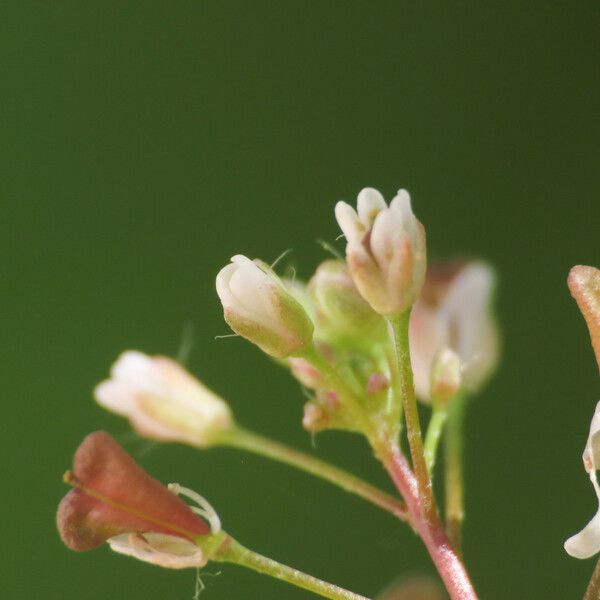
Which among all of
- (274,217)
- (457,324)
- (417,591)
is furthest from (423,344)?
(274,217)

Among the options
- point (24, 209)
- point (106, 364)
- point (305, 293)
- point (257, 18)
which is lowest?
point (305, 293)

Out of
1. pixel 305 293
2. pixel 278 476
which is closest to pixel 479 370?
pixel 305 293

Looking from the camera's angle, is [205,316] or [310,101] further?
[310,101]

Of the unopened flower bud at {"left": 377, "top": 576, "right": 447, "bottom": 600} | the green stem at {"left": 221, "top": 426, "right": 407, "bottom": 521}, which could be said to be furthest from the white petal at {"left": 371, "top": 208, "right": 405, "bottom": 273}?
the unopened flower bud at {"left": 377, "top": 576, "right": 447, "bottom": 600}

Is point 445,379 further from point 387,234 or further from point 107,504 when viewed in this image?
point 107,504

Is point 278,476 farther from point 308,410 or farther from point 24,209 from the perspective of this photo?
point 308,410

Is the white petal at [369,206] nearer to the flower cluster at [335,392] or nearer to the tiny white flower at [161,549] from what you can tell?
the flower cluster at [335,392]
